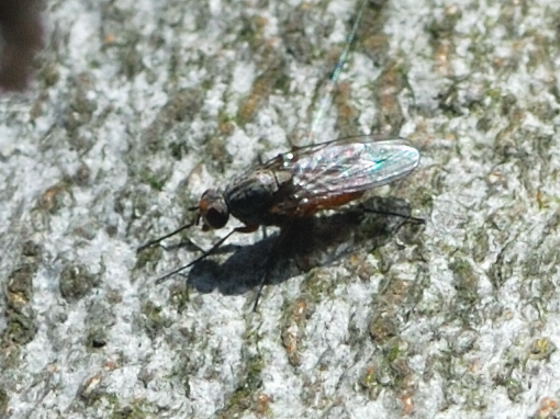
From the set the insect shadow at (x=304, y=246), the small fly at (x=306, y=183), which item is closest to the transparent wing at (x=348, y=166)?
the small fly at (x=306, y=183)

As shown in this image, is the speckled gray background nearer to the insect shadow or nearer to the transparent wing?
→ the insect shadow

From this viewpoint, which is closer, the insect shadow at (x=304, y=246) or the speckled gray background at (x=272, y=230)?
the speckled gray background at (x=272, y=230)

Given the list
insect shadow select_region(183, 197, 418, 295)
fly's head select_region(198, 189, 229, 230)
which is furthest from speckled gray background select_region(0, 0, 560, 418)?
fly's head select_region(198, 189, 229, 230)

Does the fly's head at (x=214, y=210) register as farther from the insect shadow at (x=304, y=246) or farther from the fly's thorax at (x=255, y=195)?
the insect shadow at (x=304, y=246)

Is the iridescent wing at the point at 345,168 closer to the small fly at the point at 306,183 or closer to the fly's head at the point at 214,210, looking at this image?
the small fly at the point at 306,183

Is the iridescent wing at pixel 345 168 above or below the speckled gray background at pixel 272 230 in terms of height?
above

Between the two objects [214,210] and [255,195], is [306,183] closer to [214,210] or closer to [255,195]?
[255,195]
